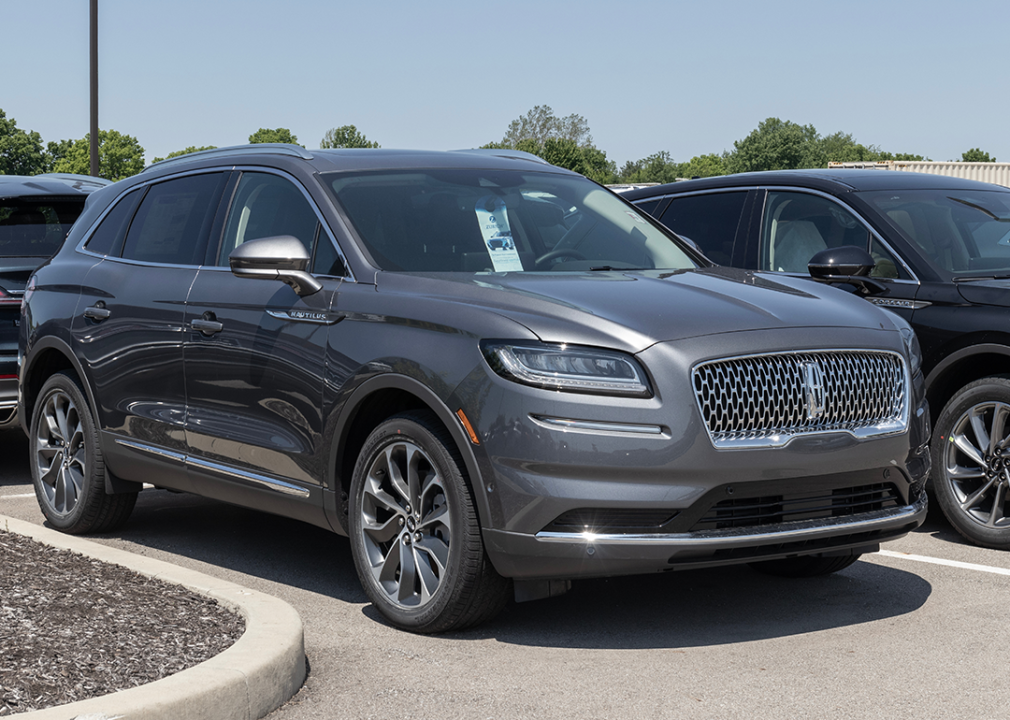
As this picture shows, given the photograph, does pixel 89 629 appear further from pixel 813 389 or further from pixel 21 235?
pixel 21 235

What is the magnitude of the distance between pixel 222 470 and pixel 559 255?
5.93 ft

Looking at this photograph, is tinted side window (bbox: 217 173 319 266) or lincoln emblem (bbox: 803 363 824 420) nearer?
lincoln emblem (bbox: 803 363 824 420)

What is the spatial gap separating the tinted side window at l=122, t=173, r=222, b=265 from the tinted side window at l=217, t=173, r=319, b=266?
0.18 metres

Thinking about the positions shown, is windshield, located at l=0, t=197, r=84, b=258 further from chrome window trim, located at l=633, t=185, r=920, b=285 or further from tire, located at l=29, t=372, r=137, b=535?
chrome window trim, located at l=633, t=185, r=920, b=285

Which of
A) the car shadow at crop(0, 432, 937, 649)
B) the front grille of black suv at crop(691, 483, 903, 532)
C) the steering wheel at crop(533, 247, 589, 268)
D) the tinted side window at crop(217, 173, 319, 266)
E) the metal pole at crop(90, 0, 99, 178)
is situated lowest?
the car shadow at crop(0, 432, 937, 649)

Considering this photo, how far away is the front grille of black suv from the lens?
468 centimetres

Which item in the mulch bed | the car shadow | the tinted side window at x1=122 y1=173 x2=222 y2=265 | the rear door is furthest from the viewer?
the tinted side window at x1=122 y1=173 x2=222 y2=265

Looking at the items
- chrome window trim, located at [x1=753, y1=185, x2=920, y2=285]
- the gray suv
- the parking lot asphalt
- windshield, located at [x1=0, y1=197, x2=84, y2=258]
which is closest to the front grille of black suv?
the gray suv

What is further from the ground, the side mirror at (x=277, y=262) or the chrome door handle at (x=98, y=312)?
the side mirror at (x=277, y=262)

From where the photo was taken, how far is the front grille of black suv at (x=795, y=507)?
4684mm

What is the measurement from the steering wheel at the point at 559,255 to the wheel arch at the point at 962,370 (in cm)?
211

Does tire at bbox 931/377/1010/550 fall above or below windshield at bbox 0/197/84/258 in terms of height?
below

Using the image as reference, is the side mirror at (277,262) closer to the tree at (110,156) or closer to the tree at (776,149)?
the tree at (110,156)

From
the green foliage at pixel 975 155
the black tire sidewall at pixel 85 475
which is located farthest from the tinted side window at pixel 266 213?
the green foliage at pixel 975 155
